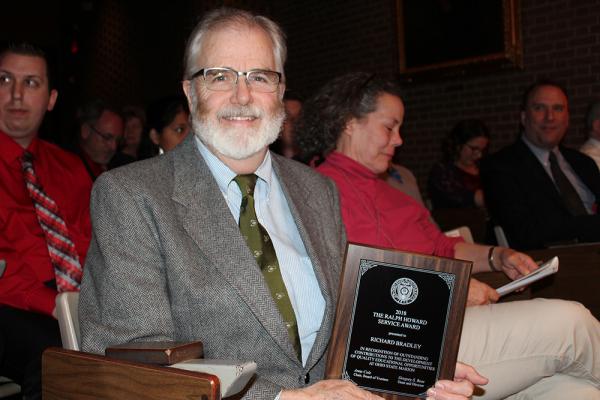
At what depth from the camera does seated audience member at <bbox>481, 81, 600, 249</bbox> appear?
11.9 feet

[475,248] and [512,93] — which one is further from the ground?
[512,93]

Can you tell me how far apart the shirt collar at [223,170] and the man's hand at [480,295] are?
0.89 m

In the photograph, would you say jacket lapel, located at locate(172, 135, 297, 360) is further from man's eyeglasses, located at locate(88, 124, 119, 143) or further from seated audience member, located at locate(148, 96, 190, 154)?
man's eyeglasses, located at locate(88, 124, 119, 143)

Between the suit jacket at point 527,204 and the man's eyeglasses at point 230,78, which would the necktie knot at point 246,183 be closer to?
the man's eyeglasses at point 230,78

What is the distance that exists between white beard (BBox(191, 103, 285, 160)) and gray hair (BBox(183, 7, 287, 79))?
15 centimetres

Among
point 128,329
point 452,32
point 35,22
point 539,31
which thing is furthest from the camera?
point 35,22

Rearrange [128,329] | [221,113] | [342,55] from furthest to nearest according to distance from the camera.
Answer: [342,55]
[221,113]
[128,329]

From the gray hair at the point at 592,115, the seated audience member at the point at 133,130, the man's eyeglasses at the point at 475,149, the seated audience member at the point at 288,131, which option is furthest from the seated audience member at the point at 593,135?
the seated audience member at the point at 133,130

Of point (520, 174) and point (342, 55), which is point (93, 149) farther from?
point (342, 55)

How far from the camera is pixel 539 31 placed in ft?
19.9

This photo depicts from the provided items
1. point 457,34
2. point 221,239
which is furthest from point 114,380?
point 457,34

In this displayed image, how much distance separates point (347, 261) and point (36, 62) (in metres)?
1.84

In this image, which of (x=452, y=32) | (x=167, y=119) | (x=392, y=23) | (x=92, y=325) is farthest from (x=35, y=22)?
(x=92, y=325)

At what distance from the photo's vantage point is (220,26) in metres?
1.83
